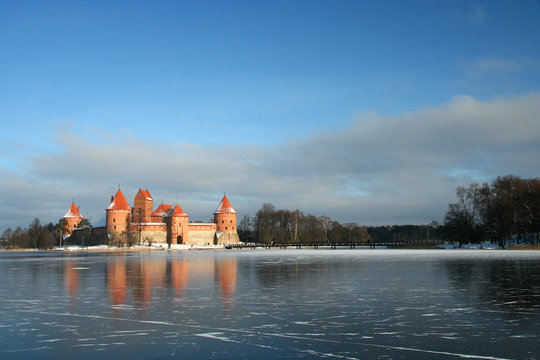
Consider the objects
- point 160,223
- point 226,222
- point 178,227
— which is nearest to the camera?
point 178,227

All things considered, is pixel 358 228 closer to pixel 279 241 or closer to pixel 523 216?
pixel 279 241

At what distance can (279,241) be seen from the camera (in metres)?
77.7

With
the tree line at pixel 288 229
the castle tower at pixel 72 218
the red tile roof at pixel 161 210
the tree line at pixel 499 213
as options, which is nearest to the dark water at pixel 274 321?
the tree line at pixel 499 213

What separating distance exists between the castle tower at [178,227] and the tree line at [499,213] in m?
39.6

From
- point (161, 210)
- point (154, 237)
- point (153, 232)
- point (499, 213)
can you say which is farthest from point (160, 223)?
point (499, 213)

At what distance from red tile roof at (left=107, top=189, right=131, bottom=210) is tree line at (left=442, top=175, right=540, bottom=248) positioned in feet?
153

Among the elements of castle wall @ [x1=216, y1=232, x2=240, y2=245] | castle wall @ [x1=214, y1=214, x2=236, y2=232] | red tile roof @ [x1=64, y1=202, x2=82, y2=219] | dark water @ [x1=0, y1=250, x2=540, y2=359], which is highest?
red tile roof @ [x1=64, y1=202, x2=82, y2=219]

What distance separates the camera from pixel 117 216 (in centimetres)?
7269

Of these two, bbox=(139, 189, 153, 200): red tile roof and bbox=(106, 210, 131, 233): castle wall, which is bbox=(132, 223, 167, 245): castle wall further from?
bbox=(139, 189, 153, 200): red tile roof

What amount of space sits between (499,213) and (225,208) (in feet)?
155

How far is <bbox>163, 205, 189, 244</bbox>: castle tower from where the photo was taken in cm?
7444

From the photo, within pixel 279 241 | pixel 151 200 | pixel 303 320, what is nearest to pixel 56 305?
pixel 303 320

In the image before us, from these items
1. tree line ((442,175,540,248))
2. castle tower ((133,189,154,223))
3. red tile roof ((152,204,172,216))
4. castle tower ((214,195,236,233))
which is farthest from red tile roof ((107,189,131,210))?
tree line ((442,175,540,248))

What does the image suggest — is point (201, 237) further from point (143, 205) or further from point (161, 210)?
point (143, 205)
